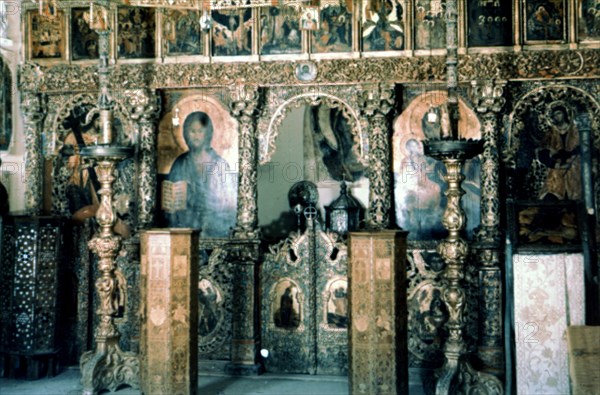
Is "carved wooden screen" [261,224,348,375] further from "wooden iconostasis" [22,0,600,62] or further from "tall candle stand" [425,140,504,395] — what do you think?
"wooden iconostasis" [22,0,600,62]

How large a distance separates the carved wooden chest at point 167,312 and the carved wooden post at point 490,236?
9.30 ft

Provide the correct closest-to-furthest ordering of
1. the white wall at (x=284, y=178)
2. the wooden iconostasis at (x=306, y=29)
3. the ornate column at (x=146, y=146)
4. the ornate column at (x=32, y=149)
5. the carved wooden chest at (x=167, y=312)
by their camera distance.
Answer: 1. the carved wooden chest at (x=167, y=312)
2. the wooden iconostasis at (x=306, y=29)
3. the ornate column at (x=146, y=146)
4. the ornate column at (x=32, y=149)
5. the white wall at (x=284, y=178)

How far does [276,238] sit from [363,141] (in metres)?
2.62

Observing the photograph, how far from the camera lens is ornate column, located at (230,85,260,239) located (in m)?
7.22

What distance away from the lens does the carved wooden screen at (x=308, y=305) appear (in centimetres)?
710

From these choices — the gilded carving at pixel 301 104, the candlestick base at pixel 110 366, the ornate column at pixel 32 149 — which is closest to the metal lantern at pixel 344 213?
the gilded carving at pixel 301 104

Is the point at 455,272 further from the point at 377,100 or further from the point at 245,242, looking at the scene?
the point at 245,242

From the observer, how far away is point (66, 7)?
7570mm

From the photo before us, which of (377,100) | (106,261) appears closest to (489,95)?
(377,100)

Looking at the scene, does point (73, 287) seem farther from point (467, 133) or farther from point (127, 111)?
point (467, 133)

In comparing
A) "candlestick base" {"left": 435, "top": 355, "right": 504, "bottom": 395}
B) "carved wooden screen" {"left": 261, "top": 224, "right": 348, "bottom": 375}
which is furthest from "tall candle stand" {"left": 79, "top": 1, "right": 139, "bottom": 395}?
"candlestick base" {"left": 435, "top": 355, "right": 504, "bottom": 395}

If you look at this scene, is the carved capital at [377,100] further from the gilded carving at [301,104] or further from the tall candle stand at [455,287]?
the tall candle stand at [455,287]

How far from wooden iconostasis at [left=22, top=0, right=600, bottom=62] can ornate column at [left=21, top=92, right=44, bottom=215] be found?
483mm

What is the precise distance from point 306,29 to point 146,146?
84.1 inches
